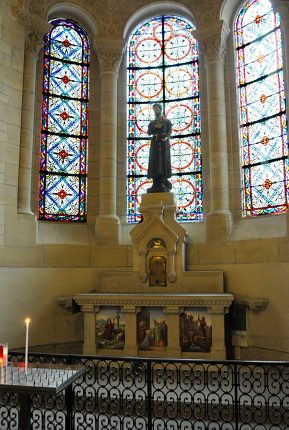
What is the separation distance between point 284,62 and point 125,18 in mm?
4147

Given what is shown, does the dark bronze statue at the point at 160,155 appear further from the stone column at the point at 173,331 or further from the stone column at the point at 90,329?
the stone column at the point at 90,329

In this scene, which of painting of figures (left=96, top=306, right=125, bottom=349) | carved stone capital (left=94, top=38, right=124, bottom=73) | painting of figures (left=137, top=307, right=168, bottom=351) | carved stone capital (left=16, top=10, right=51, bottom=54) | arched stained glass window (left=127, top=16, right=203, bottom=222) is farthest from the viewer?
carved stone capital (left=94, top=38, right=124, bottom=73)

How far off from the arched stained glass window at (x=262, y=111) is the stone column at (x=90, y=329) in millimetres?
3846

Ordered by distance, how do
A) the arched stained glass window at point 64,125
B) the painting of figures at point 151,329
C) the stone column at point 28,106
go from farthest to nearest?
the arched stained glass window at point 64,125 < the stone column at point 28,106 < the painting of figures at point 151,329

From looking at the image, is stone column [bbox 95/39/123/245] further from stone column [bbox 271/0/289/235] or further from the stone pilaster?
stone column [bbox 271/0/289/235]

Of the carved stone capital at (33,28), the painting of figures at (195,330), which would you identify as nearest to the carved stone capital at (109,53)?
the carved stone capital at (33,28)

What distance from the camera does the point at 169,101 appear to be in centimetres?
1050

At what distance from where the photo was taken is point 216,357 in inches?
291

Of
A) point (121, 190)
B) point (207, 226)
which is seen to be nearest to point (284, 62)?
point (207, 226)

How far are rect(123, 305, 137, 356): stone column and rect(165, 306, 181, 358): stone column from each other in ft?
2.03

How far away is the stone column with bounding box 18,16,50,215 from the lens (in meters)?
9.08

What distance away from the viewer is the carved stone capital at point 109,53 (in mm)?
10297

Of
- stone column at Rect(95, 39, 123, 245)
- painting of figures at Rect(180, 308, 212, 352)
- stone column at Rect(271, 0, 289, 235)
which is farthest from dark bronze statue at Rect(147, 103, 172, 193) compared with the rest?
painting of figures at Rect(180, 308, 212, 352)

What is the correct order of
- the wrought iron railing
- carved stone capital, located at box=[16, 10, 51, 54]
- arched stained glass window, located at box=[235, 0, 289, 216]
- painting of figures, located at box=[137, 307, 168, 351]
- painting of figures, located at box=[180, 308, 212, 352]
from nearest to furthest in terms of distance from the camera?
the wrought iron railing
painting of figures, located at box=[180, 308, 212, 352]
painting of figures, located at box=[137, 307, 168, 351]
arched stained glass window, located at box=[235, 0, 289, 216]
carved stone capital, located at box=[16, 10, 51, 54]
